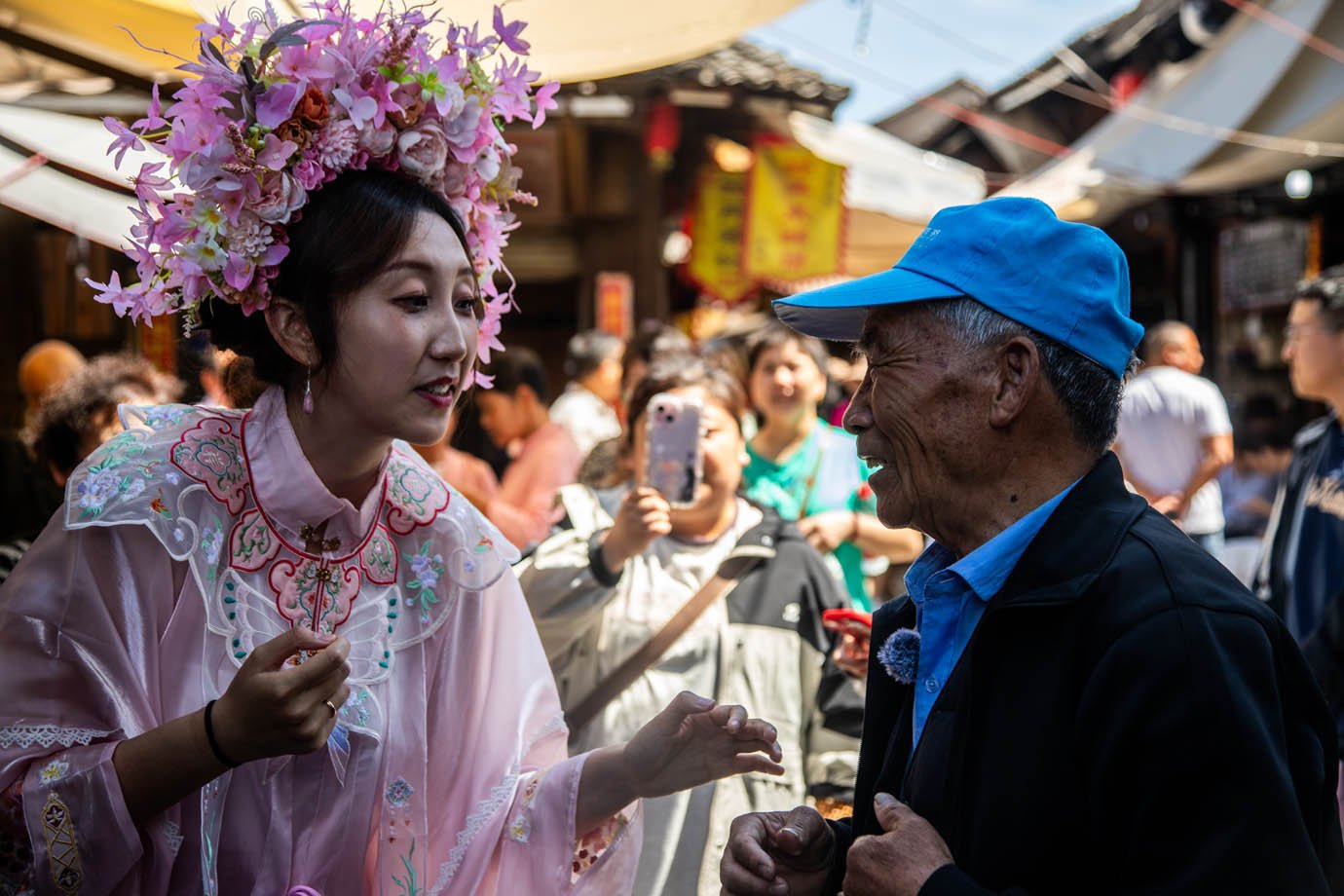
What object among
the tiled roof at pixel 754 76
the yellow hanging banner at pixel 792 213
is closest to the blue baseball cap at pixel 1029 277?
the tiled roof at pixel 754 76

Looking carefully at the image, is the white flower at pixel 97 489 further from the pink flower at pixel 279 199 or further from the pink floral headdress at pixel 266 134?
the pink flower at pixel 279 199

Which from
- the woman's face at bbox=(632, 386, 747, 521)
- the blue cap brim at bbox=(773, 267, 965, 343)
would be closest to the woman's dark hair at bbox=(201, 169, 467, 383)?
the blue cap brim at bbox=(773, 267, 965, 343)

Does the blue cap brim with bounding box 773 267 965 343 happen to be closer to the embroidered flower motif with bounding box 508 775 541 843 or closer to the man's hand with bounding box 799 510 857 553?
the embroidered flower motif with bounding box 508 775 541 843

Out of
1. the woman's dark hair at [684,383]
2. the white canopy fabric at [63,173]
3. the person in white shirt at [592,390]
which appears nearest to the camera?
the woman's dark hair at [684,383]

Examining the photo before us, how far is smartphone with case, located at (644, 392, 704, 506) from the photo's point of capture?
3387mm

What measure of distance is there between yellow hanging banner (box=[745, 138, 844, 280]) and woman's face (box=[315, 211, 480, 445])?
838 cm

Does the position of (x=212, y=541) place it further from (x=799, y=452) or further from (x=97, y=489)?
(x=799, y=452)

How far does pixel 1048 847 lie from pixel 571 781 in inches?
39.1

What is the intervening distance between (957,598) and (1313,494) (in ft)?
11.9

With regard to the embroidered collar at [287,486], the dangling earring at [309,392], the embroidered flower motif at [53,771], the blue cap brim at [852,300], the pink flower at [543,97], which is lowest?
the embroidered flower motif at [53,771]

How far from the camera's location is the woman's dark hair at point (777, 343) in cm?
494

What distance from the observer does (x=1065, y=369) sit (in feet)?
5.49

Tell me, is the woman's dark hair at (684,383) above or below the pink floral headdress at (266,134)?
below

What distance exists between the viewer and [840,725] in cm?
328
